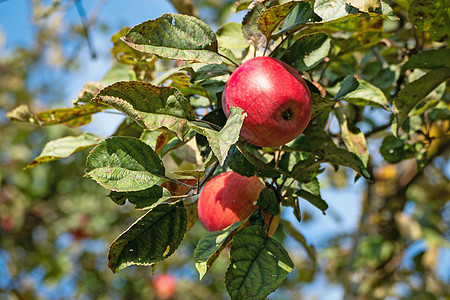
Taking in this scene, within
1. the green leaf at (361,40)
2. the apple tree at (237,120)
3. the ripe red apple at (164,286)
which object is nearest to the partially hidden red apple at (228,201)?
the apple tree at (237,120)

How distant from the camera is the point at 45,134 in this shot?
3.94 metres

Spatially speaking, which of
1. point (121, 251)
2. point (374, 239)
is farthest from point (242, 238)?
point (374, 239)

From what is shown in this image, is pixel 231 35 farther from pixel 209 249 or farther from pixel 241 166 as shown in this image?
pixel 209 249

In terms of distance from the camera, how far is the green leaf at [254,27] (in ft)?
2.80

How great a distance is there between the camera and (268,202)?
0.89m

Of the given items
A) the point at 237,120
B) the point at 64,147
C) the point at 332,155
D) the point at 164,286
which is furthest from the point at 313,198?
the point at 164,286

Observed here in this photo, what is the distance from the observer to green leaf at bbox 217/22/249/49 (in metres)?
1.07

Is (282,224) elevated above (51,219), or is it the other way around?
(282,224)

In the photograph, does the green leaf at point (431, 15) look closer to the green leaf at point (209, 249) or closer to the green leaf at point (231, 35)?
the green leaf at point (231, 35)

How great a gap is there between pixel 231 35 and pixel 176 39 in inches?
13.3

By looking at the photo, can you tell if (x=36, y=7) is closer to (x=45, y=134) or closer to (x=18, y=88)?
(x=45, y=134)

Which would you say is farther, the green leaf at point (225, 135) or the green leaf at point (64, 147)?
the green leaf at point (64, 147)

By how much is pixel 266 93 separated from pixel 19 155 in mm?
3562

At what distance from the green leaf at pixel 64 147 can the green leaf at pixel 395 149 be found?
76 cm
